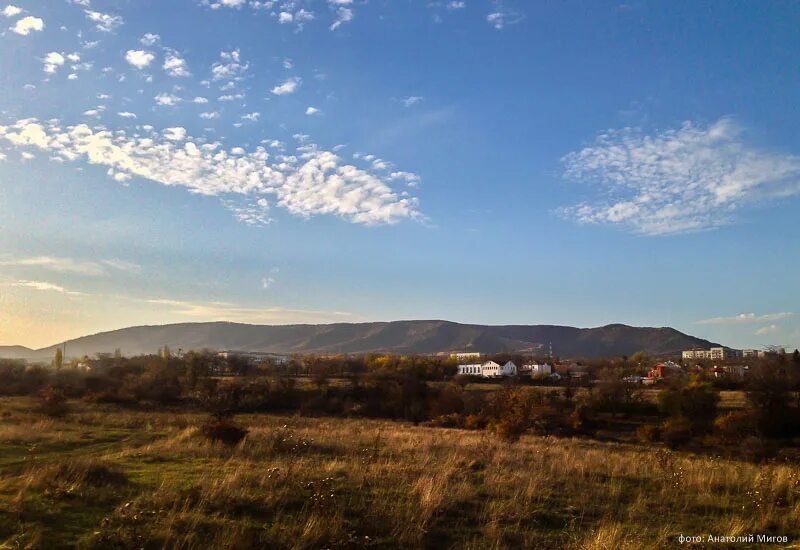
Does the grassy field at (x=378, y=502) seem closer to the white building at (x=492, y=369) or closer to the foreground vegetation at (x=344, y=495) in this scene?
the foreground vegetation at (x=344, y=495)

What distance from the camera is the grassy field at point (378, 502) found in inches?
282

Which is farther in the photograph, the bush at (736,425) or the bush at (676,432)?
the bush at (676,432)

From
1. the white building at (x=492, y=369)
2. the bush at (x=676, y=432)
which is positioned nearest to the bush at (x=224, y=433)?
the bush at (x=676, y=432)

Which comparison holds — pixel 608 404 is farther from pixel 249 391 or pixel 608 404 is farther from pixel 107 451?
pixel 107 451

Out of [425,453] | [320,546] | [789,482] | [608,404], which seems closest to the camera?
[320,546]

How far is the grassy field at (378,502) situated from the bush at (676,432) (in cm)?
2899

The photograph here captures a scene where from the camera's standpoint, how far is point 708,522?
8461mm

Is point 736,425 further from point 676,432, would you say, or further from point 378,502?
point 378,502

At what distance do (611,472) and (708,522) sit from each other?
396 cm

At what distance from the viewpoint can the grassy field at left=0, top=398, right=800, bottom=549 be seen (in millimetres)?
7156

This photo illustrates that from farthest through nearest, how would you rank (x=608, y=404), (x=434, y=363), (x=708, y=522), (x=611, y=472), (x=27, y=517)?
(x=434, y=363) → (x=608, y=404) → (x=611, y=472) → (x=708, y=522) → (x=27, y=517)

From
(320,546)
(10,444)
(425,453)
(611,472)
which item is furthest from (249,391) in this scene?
(320,546)

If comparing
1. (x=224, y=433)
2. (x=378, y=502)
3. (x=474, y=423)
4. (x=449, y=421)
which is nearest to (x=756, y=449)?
(x=474, y=423)

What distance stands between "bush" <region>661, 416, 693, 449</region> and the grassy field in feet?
95.1
